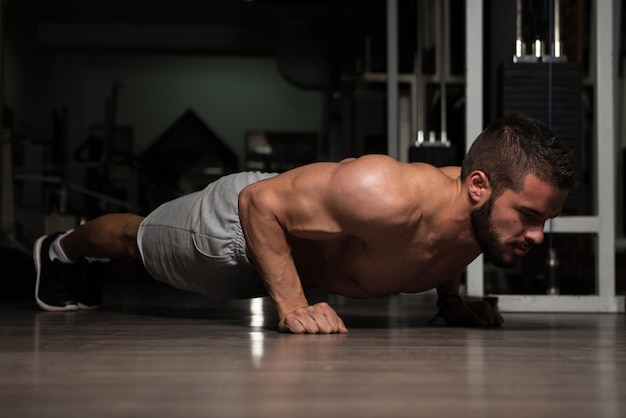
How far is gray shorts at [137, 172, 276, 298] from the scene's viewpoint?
212 centimetres

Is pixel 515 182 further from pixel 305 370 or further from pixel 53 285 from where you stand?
pixel 53 285

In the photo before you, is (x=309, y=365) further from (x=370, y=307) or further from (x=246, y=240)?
(x=370, y=307)

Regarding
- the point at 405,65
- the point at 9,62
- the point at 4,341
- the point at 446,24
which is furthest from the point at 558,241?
the point at 9,62

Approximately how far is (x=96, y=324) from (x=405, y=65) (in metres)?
4.01

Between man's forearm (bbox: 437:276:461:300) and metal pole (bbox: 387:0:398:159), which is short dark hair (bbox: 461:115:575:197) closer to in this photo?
man's forearm (bbox: 437:276:461:300)

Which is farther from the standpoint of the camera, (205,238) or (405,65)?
(405,65)

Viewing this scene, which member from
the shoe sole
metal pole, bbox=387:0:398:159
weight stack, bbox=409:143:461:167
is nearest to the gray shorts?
the shoe sole

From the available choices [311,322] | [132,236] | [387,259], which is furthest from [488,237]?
[132,236]

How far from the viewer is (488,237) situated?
1805 millimetres

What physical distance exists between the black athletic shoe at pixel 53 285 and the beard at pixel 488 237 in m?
1.25

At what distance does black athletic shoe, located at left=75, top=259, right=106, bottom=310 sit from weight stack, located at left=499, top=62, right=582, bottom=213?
1296 millimetres

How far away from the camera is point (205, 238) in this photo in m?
2.13

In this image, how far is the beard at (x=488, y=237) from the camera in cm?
179

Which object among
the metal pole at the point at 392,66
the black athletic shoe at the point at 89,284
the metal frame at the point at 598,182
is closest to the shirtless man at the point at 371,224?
the black athletic shoe at the point at 89,284
